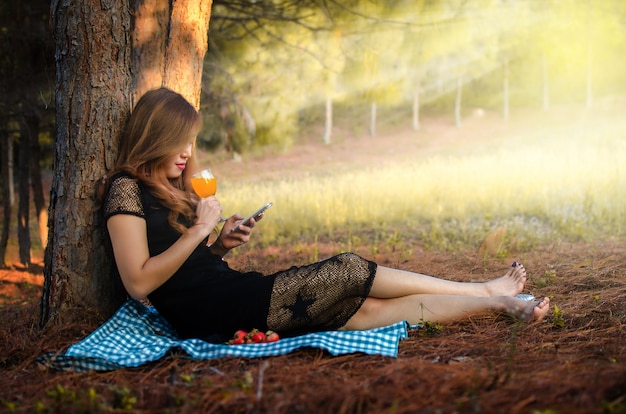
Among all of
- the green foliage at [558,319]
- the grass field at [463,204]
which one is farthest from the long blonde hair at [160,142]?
the grass field at [463,204]

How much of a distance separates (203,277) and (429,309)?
1.04 meters

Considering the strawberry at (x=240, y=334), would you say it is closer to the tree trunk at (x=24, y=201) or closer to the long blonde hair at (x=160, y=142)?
the long blonde hair at (x=160, y=142)

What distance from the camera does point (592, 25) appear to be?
17.7 meters

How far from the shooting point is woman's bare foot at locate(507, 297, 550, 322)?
2744 millimetres

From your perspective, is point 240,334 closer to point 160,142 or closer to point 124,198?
point 124,198

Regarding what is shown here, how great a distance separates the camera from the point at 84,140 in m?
3.00

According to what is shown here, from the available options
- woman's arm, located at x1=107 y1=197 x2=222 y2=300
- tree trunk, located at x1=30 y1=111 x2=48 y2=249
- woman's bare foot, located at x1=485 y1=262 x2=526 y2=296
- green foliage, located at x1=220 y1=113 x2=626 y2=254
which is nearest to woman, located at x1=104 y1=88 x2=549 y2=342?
woman's arm, located at x1=107 y1=197 x2=222 y2=300

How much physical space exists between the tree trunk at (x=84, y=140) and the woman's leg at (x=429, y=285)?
1364mm

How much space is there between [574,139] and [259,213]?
16329mm

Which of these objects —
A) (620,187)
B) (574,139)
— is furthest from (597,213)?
(574,139)

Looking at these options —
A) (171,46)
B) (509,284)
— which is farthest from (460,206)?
(171,46)

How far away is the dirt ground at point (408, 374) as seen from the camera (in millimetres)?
1729

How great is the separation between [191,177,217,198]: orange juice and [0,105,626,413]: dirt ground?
766 millimetres

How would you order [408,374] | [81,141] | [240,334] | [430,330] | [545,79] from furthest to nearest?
1. [545,79]
2. [81,141]
3. [430,330]
4. [240,334]
5. [408,374]
